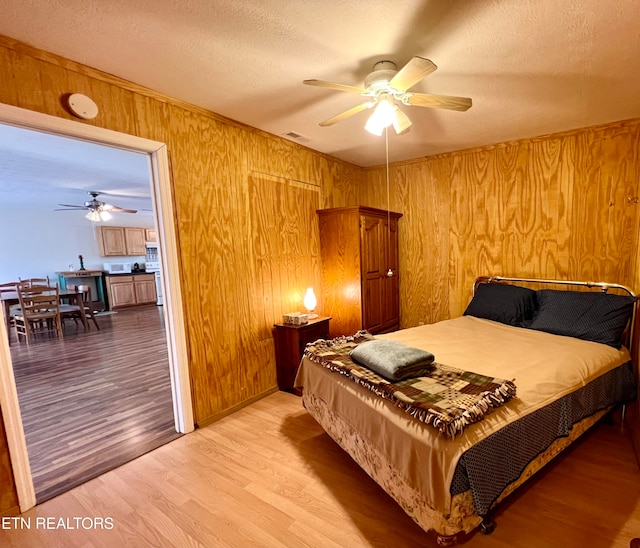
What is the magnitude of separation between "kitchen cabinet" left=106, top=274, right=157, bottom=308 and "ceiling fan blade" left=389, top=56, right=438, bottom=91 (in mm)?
8308

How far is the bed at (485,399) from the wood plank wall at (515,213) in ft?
1.41

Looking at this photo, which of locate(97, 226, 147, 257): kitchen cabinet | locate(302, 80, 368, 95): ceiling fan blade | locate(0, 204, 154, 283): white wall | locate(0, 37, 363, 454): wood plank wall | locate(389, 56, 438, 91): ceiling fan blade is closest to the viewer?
locate(389, 56, 438, 91): ceiling fan blade

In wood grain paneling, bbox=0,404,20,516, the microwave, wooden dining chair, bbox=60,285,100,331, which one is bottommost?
wood grain paneling, bbox=0,404,20,516

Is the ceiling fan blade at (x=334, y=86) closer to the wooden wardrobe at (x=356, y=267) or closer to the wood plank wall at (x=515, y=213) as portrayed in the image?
the wooden wardrobe at (x=356, y=267)

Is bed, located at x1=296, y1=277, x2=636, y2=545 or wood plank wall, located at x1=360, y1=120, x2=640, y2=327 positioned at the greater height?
wood plank wall, located at x1=360, y1=120, x2=640, y2=327

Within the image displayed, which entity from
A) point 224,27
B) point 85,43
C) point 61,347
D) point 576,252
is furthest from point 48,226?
point 576,252

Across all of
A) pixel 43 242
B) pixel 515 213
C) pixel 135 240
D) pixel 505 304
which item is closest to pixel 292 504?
pixel 505 304

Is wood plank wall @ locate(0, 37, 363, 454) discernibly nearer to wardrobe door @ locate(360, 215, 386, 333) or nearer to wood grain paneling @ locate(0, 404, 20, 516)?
wardrobe door @ locate(360, 215, 386, 333)

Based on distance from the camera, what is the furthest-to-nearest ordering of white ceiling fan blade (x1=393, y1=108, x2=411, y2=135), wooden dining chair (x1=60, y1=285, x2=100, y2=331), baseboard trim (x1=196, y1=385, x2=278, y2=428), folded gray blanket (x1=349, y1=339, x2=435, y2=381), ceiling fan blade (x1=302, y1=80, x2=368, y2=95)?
wooden dining chair (x1=60, y1=285, x2=100, y2=331) → baseboard trim (x1=196, y1=385, x2=278, y2=428) → white ceiling fan blade (x1=393, y1=108, x2=411, y2=135) → folded gray blanket (x1=349, y1=339, x2=435, y2=381) → ceiling fan blade (x1=302, y1=80, x2=368, y2=95)

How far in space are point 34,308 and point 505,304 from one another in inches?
274

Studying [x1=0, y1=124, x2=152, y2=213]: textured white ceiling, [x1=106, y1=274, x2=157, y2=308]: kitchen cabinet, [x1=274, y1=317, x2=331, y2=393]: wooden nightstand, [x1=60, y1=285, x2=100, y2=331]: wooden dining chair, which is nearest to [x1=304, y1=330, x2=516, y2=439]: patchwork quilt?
[x1=274, y1=317, x2=331, y2=393]: wooden nightstand

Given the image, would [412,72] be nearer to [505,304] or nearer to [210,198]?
[210,198]

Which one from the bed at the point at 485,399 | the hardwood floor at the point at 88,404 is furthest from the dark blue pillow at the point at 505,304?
the hardwood floor at the point at 88,404

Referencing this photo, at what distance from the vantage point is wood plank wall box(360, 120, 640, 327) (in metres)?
2.95
